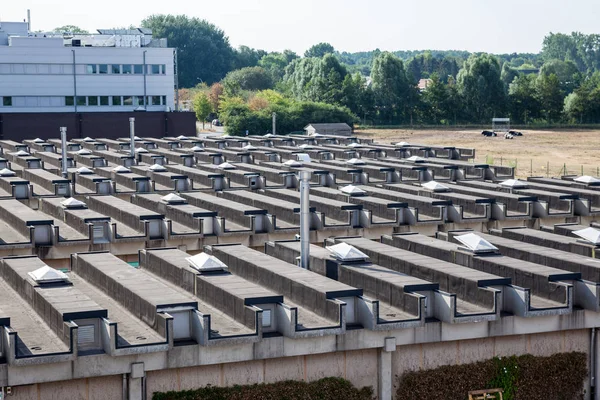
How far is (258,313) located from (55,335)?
5453 mm

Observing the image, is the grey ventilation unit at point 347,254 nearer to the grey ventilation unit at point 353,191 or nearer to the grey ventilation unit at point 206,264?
the grey ventilation unit at point 206,264

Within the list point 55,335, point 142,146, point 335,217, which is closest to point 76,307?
point 55,335

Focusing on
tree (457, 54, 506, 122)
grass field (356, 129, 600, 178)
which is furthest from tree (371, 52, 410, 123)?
grass field (356, 129, 600, 178)

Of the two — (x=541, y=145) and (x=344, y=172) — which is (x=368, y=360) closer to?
(x=344, y=172)

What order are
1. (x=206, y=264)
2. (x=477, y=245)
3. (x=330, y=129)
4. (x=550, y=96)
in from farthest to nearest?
(x=550, y=96), (x=330, y=129), (x=477, y=245), (x=206, y=264)

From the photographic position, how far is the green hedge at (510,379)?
3025 cm

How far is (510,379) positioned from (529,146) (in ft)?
336

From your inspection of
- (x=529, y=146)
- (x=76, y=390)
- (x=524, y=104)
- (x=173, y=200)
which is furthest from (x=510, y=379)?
(x=524, y=104)

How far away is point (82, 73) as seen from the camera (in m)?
108

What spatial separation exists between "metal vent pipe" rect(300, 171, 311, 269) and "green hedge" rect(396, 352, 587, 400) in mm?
6524

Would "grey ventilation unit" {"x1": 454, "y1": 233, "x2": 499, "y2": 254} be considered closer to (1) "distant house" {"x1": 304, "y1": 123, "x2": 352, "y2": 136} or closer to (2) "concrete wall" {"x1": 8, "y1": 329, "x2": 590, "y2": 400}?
(2) "concrete wall" {"x1": 8, "y1": 329, "x2": 590, "y2": 400}

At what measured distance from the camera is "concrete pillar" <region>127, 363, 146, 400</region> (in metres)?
27.0

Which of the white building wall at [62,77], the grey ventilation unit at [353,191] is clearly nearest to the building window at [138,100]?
the white building wall at [62,77]

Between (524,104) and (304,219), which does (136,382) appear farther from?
(524,104)
